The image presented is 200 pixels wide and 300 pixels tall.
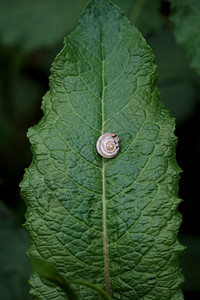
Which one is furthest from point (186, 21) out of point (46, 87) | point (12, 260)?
point (12, 260)

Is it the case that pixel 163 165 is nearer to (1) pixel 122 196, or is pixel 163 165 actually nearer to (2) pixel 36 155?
(1) pixel 122 196

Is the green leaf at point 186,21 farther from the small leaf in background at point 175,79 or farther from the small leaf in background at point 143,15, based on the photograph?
the small leaf in background at point 175,79

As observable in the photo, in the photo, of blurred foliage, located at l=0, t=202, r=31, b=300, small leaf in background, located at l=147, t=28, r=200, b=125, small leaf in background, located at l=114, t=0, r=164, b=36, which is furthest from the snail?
small leaf in background, located at l=147, t=28, r=200, b=125

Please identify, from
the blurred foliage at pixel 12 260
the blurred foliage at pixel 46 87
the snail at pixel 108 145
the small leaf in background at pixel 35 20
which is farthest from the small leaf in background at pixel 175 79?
the snail at pixel 108 145

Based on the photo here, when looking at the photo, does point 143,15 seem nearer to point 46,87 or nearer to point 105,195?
point 46,87

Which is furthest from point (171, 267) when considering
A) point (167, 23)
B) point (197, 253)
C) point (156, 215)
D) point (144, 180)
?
point (167, 23)

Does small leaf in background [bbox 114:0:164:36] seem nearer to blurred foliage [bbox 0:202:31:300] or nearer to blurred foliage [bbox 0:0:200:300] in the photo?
blurred foliage [bbox 0:0:200:300]

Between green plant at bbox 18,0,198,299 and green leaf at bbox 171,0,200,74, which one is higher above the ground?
green leaf at bbox 171,0,200,74
